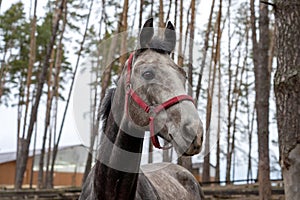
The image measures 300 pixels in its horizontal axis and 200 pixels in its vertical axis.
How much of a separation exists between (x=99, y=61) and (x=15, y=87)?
15.3 meters

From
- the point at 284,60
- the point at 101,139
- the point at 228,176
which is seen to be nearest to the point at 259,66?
the point at 284,60

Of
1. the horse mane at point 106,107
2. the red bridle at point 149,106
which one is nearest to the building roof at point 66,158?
the horse mane at point 106,107

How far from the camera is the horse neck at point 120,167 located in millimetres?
2115

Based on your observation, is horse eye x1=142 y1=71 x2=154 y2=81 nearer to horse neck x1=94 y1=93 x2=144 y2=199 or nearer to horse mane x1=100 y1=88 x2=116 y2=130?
horse neck x1=94 y1=93 x2=144 y2=199

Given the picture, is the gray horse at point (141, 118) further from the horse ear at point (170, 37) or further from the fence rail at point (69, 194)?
the fence rail at point (69, 194)

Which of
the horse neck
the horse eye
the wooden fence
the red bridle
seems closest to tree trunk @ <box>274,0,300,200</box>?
the horse neck

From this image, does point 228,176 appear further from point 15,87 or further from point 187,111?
point 187,111

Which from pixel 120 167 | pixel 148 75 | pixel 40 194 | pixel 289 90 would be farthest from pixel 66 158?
pixel 148 75

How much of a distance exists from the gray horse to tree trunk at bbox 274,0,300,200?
1.03m

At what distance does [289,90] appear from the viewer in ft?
10.0

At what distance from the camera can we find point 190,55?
2.38m

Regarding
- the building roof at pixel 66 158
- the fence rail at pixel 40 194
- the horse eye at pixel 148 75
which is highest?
the horse eye at pixel 148 75

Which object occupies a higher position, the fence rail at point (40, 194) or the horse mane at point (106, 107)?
the horse mane at point (106, 107)

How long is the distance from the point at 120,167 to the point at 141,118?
33 centimetres
